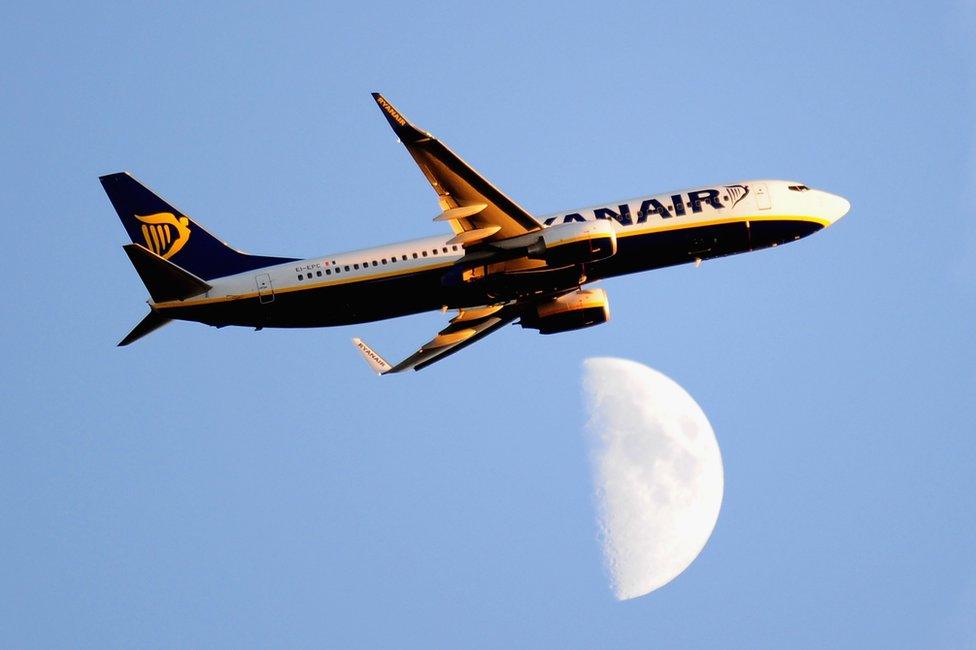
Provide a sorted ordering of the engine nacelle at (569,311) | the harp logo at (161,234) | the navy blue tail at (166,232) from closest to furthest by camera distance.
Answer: the navy blue tail at (166,232) → the harp logo at (161,234) → the engine nacelle at (569,311)

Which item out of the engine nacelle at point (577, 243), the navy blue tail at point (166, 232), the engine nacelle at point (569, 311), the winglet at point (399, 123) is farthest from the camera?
the engine nacelle at point (569, 311)

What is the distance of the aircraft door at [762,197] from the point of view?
71.0 m

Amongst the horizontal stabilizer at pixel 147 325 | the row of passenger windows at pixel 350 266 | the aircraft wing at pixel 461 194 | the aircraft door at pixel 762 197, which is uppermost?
the aircraft door at pixel 762 197

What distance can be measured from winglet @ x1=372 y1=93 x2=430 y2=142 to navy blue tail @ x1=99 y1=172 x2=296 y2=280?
12.5 metres

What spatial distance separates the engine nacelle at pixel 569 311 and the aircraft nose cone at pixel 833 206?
41.1ft

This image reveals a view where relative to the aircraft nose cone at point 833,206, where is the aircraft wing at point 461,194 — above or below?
below

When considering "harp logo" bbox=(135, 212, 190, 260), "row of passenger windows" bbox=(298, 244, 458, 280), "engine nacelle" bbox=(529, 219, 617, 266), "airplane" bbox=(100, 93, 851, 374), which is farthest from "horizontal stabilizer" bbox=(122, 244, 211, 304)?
"engine nacelle" bbox=(529, 219, 617, 266)

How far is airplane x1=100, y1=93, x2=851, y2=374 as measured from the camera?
64.3m

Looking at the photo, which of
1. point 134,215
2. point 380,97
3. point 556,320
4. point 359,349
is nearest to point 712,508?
point 556,320

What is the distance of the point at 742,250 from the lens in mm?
70750

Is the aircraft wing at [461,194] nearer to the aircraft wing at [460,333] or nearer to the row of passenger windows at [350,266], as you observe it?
the row of passenger windows at [350,266]

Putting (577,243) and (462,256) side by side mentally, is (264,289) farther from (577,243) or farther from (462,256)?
(577,243)

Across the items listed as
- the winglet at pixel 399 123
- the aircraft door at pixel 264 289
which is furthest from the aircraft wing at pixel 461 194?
the aircraft door at pixel 264 289

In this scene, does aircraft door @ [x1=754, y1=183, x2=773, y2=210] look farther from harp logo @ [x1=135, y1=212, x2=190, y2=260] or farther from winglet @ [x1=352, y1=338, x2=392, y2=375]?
harp logo @ [x1=135, y1=212, x2=190, y2=260]
